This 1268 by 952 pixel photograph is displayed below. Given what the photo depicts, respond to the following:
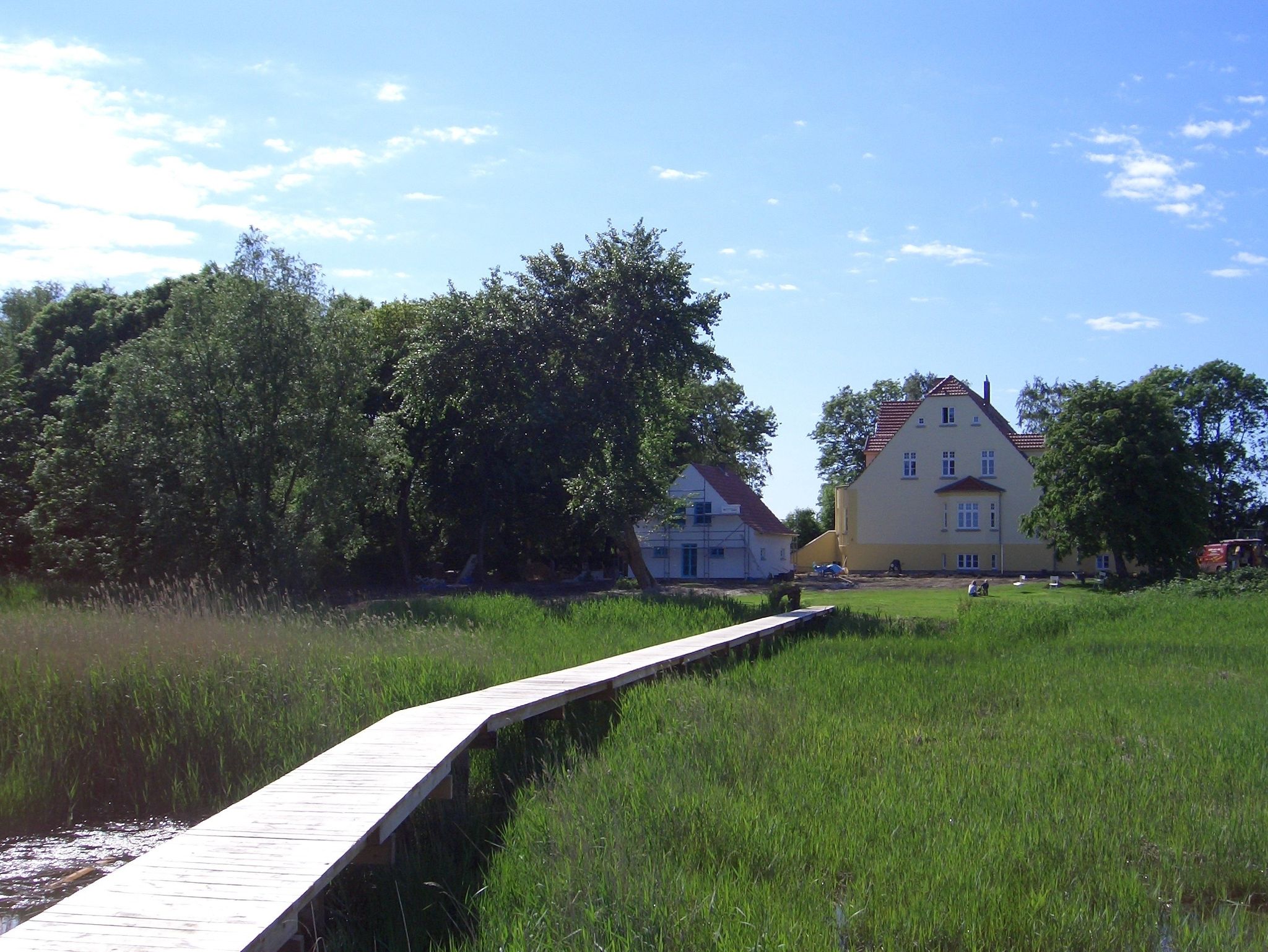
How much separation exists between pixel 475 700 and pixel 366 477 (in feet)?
71.4

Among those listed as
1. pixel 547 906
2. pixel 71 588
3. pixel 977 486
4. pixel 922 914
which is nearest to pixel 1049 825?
pixel 922 914

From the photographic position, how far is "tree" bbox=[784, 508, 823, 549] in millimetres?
79938

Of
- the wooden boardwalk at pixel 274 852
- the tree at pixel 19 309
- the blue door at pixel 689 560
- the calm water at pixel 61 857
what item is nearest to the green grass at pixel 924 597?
the blue door at pixel 689 560

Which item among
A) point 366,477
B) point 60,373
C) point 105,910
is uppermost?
point 60,373

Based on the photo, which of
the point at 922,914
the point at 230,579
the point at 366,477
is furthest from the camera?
the point at 366,477

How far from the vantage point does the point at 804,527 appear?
80.6 metres

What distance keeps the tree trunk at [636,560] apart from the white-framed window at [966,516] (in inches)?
1000

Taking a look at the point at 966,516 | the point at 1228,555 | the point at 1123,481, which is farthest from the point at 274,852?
the point at 966,516

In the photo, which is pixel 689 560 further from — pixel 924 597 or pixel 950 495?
pixel 924 597

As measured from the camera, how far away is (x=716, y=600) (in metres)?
22.3

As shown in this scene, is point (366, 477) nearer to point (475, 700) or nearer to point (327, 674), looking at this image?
point (327, 674)

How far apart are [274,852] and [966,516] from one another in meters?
54.1

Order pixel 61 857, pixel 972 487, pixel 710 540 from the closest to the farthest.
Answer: pixel 61 857
pixel 972 487
pixel 710 540

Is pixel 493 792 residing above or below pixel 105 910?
below
